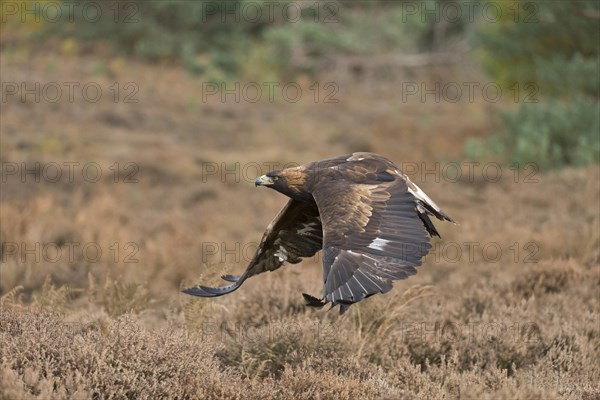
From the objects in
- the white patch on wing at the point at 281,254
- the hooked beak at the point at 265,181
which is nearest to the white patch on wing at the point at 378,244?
the hooked beak at the point at 265,181

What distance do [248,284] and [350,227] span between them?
2.83m

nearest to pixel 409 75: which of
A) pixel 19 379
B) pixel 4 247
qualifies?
pixel 4 247

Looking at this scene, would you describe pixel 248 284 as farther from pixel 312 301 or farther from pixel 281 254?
pixel 312 301

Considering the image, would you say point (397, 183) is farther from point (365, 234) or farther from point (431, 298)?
point (431, 298)

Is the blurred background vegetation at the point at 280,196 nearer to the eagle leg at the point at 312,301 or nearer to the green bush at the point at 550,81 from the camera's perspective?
the green bush at the point at 550,81

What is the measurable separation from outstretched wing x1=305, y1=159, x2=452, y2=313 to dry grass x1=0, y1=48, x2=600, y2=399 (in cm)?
57

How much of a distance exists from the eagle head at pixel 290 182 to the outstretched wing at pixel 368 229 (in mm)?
215

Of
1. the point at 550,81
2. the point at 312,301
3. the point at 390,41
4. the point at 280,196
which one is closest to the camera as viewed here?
the point at 312,301

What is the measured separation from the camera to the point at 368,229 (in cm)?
488

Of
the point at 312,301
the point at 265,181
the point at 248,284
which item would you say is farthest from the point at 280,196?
the point at 312,301

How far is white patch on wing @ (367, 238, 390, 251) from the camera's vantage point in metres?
4.79

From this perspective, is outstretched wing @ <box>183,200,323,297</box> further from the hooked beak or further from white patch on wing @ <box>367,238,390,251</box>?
white patch on wing @ <box>367,238,390,251</box>

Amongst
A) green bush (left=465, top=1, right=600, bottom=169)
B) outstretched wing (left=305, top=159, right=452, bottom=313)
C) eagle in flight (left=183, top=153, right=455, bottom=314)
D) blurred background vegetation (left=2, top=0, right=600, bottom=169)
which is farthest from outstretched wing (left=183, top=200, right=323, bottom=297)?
blurred background vegetation (left=2, top=0, right=600, bottom=169)

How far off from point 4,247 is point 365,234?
6027 millimetres
